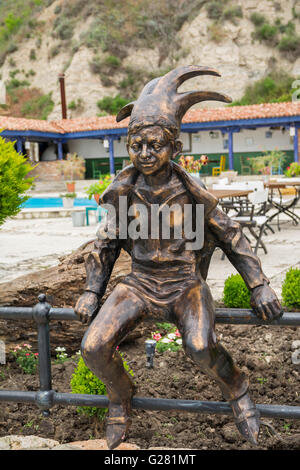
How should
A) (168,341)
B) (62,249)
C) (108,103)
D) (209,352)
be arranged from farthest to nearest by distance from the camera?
(108,103) → (62,249) → (168,341) → (209,352)

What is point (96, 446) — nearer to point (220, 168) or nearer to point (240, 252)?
point (240, 252)

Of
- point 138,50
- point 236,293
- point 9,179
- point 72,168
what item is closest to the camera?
point 236,293

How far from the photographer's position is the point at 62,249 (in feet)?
27.3

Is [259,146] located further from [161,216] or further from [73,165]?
[161,216]

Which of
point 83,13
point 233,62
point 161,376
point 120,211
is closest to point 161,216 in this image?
point 120,211

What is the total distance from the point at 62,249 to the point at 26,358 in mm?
4854

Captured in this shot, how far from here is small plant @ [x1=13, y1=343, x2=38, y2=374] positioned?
11.4ft

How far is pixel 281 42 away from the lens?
37125 mm

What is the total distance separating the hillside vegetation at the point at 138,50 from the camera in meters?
36.3

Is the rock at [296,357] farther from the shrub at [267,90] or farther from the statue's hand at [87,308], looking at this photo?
the shrub at [267,90]

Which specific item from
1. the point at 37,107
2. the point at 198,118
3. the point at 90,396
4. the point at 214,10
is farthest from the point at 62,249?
the point at 214,10

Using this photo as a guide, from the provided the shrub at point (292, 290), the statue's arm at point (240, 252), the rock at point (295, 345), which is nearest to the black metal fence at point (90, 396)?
the statue's arm at point (240, 252)

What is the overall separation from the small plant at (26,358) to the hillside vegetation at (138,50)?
3070cm

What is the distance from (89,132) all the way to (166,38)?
21.4 meters
